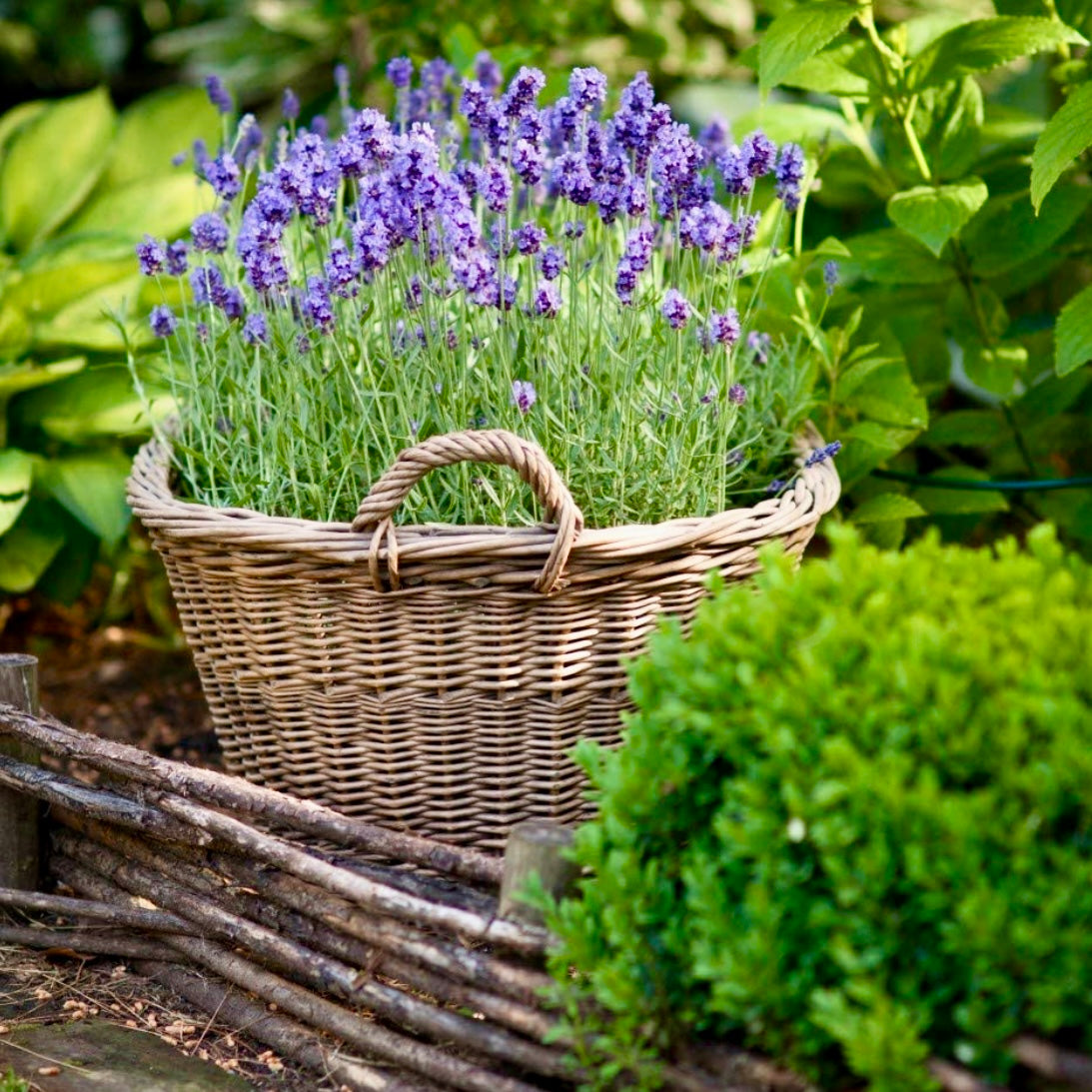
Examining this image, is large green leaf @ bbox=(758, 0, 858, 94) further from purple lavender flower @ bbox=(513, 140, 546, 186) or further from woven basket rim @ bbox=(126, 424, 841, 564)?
woven basket rim @ bbox=(126, 424, 841, 564)

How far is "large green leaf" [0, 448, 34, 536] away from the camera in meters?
2.88

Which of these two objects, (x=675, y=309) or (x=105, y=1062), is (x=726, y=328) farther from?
(x=105, y=1062)

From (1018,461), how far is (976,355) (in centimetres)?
39

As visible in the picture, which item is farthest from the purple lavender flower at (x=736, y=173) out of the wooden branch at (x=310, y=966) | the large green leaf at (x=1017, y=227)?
the wooden branch at (x=310, y=966)

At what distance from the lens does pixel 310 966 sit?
1.85 meters

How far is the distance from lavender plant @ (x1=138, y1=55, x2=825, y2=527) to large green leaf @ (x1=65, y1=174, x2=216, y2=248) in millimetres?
1223

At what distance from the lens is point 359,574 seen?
1.85 metres

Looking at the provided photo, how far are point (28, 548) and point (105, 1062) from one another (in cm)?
160

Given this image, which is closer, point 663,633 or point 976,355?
point 663,633

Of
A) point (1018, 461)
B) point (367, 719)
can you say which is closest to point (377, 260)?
point (367, 719)

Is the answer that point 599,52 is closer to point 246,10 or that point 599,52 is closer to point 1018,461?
point 246,10

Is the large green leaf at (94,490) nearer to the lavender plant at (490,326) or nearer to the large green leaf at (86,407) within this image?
the large green leaf at (86,407)

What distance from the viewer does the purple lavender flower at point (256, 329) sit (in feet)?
6.76

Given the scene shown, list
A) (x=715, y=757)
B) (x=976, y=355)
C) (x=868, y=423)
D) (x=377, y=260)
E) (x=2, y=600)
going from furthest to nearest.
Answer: (x=2, y=600) < (x=976, y=355) < (x=868, y=423) < (x=377, y=260) < (x=715, y=757)
